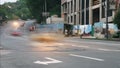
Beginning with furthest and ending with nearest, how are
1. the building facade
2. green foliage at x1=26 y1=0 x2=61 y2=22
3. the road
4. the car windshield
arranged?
green foliage at x1=26 y1=0 x2=61 y2=22 < the building facade < the car windshield < the road

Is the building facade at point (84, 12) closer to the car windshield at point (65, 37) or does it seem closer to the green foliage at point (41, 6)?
the car windshield at point (65, 37)

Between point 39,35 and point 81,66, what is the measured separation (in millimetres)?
25348

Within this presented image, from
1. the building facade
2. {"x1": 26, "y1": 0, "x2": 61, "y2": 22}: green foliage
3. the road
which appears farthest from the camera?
{"x1": 26, "y1": 0, "x2": 61, "y2": 22}: green foliage

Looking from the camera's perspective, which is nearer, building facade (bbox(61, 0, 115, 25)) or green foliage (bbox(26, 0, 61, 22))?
building facade (bbox(61, 0, 115, 25))

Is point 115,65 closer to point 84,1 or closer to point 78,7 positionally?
point 84,1

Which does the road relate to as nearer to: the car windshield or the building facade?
the car windshield

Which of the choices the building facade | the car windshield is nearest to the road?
the car windshield

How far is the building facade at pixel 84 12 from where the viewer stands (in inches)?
3032

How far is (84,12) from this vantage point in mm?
92938

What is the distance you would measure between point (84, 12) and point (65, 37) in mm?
24309

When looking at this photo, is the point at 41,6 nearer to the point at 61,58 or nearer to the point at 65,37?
the point at 65,37

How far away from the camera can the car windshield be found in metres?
17.9

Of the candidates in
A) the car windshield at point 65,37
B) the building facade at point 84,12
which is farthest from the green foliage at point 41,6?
the building facade at point 84,12

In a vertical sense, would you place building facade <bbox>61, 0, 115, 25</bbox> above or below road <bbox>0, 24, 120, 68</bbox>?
above
